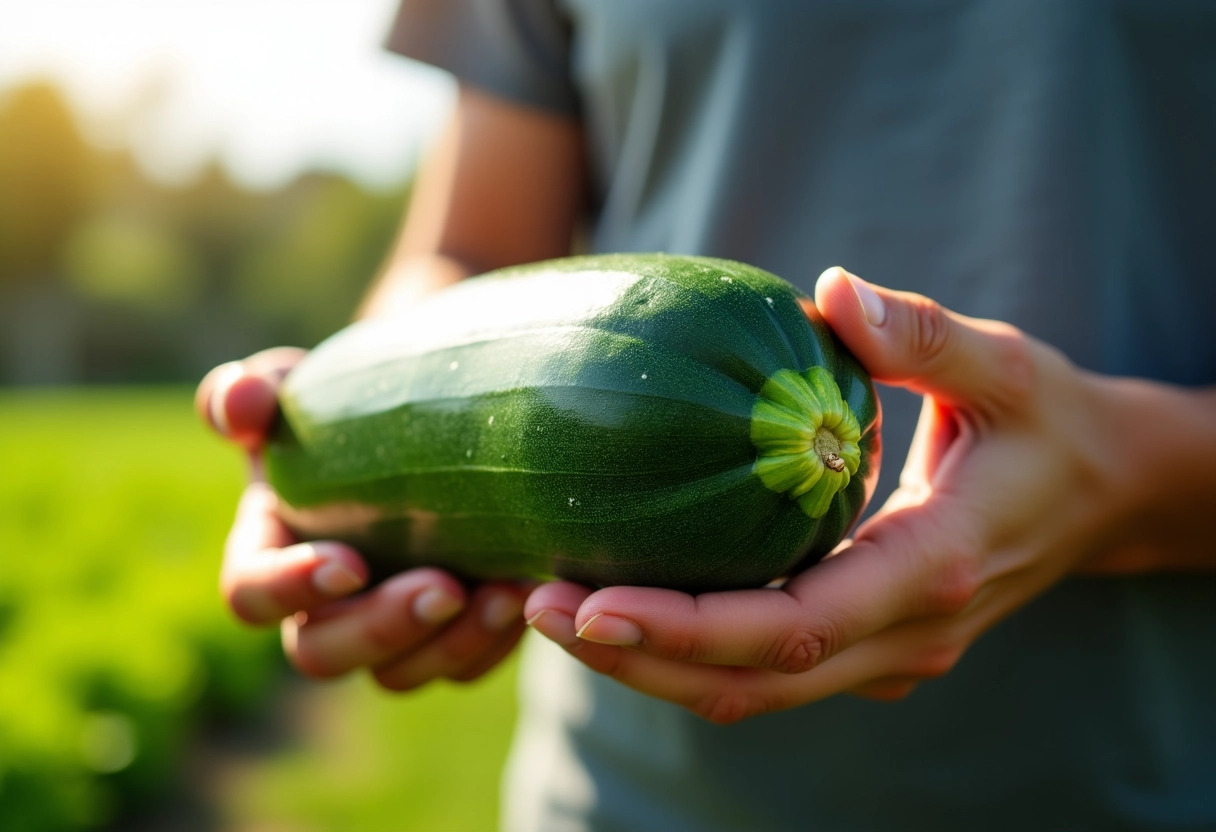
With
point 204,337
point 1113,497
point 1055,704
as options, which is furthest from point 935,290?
point 204,337

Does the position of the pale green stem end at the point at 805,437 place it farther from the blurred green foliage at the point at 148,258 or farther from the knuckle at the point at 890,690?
the blurred green foliage at the point at 148,258

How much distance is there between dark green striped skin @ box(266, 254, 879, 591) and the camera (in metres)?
1.78

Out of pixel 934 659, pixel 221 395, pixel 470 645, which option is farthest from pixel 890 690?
pixel 221 395

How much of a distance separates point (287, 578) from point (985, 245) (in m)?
1.73

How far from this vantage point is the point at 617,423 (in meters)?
1.79

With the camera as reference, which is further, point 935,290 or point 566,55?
point 566,55

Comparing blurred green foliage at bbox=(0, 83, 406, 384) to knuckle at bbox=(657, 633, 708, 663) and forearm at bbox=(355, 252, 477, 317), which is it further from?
knuckle at bbox=(657, 633, 708, 663)

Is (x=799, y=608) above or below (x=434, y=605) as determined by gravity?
above

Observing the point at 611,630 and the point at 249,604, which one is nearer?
the point at 611,630

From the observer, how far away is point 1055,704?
7.35 feet

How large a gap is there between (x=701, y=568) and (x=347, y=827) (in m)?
4.91

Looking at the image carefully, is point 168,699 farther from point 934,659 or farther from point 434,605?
point 934,659

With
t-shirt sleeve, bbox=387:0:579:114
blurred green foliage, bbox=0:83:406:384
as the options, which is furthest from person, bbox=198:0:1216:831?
blurred green foliage, bbox=0:83:406:384

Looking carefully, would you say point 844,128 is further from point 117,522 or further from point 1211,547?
point 117,522
